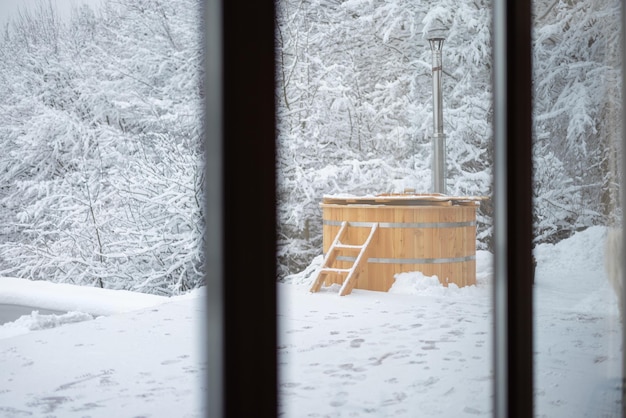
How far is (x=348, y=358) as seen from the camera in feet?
9.84

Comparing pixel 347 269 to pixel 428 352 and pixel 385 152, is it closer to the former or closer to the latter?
pixel 428 352

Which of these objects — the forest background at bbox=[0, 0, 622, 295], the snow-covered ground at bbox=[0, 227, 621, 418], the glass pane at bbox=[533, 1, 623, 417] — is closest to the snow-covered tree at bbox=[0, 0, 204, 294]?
the forest background at bbox=[0, 0, 622, 295]

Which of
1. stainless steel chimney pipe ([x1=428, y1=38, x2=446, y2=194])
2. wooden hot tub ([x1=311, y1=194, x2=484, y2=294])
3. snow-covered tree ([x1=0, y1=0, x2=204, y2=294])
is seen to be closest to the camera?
wooden hot tub ([x1=311, y1=194, x2=484, y2=294])

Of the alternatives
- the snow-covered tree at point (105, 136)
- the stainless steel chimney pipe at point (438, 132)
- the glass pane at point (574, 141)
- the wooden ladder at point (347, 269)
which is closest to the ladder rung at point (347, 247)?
the wooden ladder at point (347, 269)

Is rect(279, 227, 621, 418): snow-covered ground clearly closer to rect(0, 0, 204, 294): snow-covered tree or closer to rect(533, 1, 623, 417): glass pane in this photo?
rect(533, 1, 623, 417): glass pane

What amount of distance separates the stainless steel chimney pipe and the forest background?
48.4 inches

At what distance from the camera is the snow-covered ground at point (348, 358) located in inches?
94.3

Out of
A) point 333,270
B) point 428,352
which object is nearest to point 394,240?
point 333,270

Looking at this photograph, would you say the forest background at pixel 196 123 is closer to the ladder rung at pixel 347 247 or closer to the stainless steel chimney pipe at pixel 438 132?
the stainless steel chimney pipe at pixel 438 132

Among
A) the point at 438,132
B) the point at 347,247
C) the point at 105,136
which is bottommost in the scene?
the point at 347,247

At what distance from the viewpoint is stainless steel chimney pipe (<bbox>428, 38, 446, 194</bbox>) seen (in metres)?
5.48

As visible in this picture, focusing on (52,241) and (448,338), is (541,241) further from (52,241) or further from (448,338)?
(52,241)

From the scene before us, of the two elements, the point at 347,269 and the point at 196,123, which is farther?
the point at 196,123

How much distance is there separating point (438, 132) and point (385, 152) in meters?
2.18
